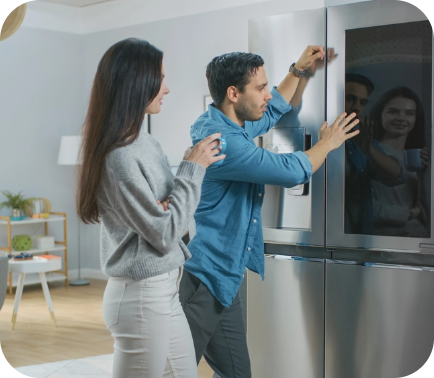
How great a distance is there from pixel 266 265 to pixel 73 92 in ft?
15.0

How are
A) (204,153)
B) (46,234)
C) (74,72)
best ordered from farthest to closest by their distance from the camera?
(74,72) < (46,234) < (204,153)

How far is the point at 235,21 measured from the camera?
5285mm

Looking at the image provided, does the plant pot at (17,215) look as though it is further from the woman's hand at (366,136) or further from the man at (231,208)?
the woman's hand at (366,136)

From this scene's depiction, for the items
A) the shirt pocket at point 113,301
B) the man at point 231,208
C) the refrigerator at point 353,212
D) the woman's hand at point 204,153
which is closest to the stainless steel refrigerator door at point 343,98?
the refrigerator at point 353,212

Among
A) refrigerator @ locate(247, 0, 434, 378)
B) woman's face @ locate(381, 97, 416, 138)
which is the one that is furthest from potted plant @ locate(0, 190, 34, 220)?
woman's face @ locate(381, 97, 416, 138)

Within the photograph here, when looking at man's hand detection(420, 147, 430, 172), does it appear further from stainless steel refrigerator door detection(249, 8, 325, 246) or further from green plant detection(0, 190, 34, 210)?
green plant detection(0, 190, 34, 210)

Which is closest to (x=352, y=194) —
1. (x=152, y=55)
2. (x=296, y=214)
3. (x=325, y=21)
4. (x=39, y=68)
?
(x=296, y=214)

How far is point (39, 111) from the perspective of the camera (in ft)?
20.2

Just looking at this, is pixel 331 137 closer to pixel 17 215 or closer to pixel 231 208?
pixel 231 208

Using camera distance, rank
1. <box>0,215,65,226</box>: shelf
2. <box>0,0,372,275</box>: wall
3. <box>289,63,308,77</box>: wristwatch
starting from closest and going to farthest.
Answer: <box>289,63,308,77</box>: wristwatch < <box>0,0,372,275</box>: wall < <box>0,215,65,226</box>: shelf

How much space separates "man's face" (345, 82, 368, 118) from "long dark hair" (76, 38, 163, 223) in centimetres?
103

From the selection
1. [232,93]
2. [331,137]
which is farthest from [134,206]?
[331,137]

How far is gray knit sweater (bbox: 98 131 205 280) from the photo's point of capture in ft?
4.70

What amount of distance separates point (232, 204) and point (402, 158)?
68cm
